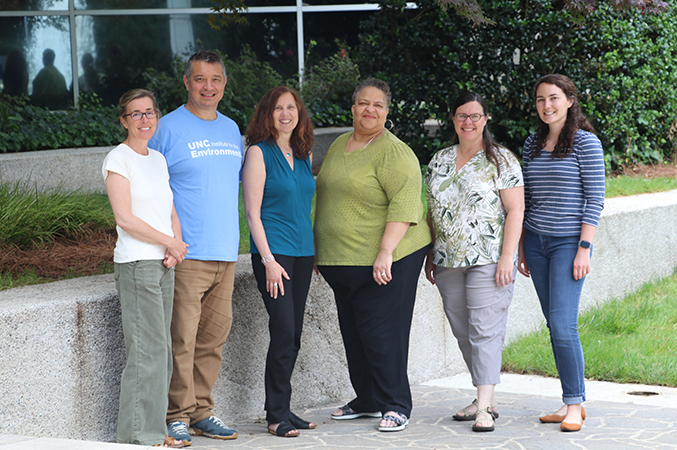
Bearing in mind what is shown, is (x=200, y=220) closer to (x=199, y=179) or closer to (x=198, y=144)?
(x=199, y=179)

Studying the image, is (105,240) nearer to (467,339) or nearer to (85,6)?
(467,339)

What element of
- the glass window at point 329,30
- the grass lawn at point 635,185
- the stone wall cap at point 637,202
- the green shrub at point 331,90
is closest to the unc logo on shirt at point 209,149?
the stone wall cap at point 637,202

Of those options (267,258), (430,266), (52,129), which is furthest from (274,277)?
(52,129)

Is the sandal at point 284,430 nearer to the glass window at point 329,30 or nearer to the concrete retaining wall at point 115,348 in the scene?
the concrete retaining wall at point 115,348

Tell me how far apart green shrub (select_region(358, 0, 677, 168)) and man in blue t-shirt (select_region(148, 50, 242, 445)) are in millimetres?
5389

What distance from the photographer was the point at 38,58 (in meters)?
12.4

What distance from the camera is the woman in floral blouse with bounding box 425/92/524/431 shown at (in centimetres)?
418

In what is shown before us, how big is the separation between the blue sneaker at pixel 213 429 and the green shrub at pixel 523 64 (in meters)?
5.89

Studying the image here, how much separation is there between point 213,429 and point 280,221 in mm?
1197

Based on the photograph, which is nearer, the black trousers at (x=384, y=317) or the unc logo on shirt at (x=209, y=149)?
the unc logo on shirt at (x=209, y=149)

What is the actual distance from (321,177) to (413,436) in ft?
Result: 5.04

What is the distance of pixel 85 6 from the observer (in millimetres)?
12695

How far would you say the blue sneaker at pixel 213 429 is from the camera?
161 inches

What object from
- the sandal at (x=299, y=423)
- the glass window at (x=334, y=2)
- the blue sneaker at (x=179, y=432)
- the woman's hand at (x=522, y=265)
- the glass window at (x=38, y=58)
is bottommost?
the sandal at (x=299, y=423)
